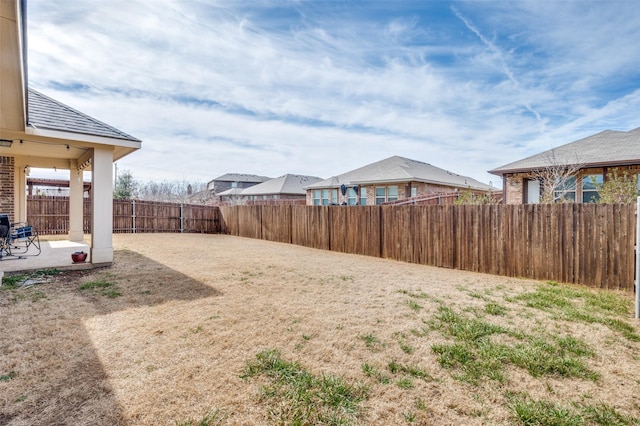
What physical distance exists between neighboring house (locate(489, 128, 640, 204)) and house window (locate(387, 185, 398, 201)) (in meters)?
6.23

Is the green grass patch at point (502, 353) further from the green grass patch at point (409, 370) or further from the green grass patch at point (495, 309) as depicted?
the green grass patch at point (495, 309)

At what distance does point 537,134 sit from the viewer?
16969mm

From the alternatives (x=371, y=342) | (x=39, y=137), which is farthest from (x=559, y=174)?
(x=39, y=137)

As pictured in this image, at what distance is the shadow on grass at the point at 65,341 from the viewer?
7.94ft

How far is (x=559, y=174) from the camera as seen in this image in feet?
42.0

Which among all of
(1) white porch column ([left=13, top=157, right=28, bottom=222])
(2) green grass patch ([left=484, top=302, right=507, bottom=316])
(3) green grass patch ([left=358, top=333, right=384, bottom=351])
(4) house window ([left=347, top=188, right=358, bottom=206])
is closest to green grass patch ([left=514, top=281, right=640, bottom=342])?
(2) green grass patch ([left=484, top=302, right=507, bottom=316])

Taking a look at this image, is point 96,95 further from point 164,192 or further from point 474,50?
point 164,192

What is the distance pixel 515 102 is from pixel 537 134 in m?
3.53

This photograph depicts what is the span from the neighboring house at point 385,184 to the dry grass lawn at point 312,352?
13.9 meters

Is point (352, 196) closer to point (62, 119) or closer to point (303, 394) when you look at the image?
point (62, 119)

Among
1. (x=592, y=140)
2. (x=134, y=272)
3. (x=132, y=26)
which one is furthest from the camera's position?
(x=592, y=140)

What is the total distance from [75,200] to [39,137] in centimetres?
586

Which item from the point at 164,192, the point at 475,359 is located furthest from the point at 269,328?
the point at 164,192

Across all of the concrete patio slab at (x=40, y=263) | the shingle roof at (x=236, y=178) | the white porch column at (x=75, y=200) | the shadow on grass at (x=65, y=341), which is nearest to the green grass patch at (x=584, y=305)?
the shadow on grass at (x=65, y=341)
